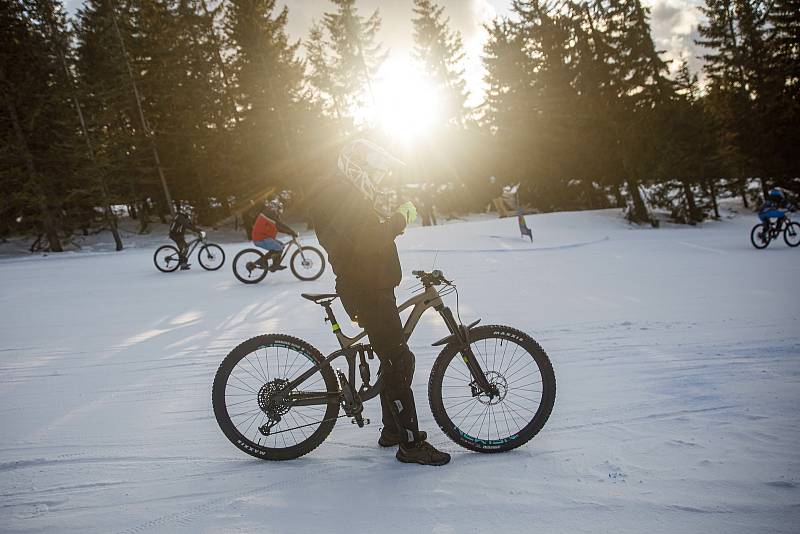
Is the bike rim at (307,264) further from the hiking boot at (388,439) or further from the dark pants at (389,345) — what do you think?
the dark pants at (389,345)

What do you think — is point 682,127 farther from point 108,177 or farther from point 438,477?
point 108,177

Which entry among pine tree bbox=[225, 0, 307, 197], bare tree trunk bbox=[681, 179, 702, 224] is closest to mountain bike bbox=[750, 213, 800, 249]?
bare tree trunk bbox=[681, 179, 702, 224]

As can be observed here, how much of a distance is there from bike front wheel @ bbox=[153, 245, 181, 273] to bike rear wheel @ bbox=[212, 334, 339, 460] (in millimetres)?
11610

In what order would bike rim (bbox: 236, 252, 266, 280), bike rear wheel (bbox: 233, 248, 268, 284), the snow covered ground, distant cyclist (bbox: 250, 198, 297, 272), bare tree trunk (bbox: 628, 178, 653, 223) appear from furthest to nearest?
bare tree trunk (bbox: 628, 178, 653, 223)
bike rim (bbox: 236, 252, 266, 280)
bike rear wheel (bbox: 233, 248, 268, 284)
distant cyclist (bbox: 250, 198, 297, 272)
the snow covered ground

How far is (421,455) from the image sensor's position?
3.04 metres

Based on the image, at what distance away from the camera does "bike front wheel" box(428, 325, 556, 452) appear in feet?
10.1

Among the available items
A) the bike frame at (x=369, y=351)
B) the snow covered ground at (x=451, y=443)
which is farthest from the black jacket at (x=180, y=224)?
the bike frame at (x=369, y=351)

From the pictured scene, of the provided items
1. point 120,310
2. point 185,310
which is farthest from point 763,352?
point 120,310

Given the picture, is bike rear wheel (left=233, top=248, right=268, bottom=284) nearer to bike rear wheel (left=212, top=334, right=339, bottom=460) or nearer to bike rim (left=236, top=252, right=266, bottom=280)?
bike rim (left=236, top=252, right=266, bottom=280)

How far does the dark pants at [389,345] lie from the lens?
2953 mm

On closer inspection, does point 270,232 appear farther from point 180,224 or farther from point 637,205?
point 637,205

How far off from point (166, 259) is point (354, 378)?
1237 centimetres

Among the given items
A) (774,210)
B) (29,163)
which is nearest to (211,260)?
(29,163)

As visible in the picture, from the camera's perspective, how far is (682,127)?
27188mm
